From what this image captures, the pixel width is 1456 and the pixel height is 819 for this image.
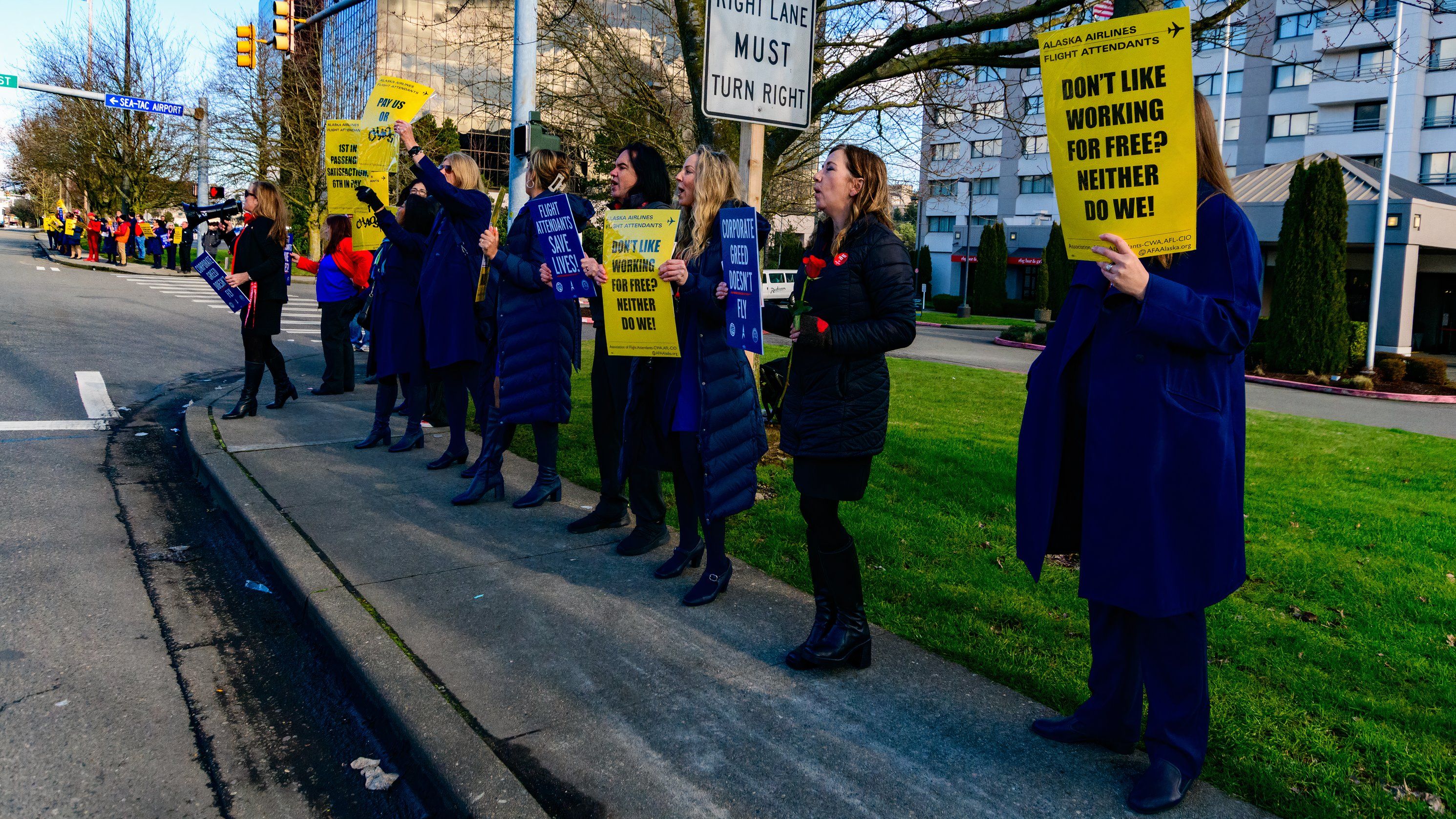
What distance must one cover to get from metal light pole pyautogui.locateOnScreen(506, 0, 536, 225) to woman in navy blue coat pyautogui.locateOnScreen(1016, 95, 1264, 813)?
719 cm

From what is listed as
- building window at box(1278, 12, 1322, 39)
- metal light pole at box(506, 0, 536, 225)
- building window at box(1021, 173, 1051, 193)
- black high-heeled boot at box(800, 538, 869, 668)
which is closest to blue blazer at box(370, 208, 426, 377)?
metal light pole at box(506, 0, 536, 225)

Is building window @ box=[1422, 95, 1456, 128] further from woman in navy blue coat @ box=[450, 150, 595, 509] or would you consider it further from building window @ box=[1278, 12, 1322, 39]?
woman in navy blue coat @ box=[450, 150, 595, 509]

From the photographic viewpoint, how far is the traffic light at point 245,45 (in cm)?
2123

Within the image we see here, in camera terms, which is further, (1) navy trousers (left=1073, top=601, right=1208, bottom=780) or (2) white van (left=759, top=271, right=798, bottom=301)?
(2) white van (left=759, top=271, right=798, bottom=301)

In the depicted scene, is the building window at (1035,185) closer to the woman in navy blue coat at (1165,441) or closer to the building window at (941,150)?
the building window at (941,150)

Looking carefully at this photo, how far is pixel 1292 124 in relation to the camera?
171 ft

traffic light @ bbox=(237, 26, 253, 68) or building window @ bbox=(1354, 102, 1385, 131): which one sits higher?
building window @ bbox=(1354, 102, 1385, 131)

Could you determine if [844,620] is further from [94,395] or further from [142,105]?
[142,105]

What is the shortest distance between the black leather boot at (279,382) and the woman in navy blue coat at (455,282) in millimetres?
2955

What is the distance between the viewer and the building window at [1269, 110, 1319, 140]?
5141 cm

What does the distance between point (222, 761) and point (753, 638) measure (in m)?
2.07

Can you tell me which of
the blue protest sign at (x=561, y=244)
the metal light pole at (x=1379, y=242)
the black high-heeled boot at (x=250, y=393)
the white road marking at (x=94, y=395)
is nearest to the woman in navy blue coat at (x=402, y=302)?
the black high-heeled boot at (x=250, y=393)

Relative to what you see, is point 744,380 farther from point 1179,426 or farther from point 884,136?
point 884,136

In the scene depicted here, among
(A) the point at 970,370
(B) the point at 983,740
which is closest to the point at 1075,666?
(B) the point at 983,740
